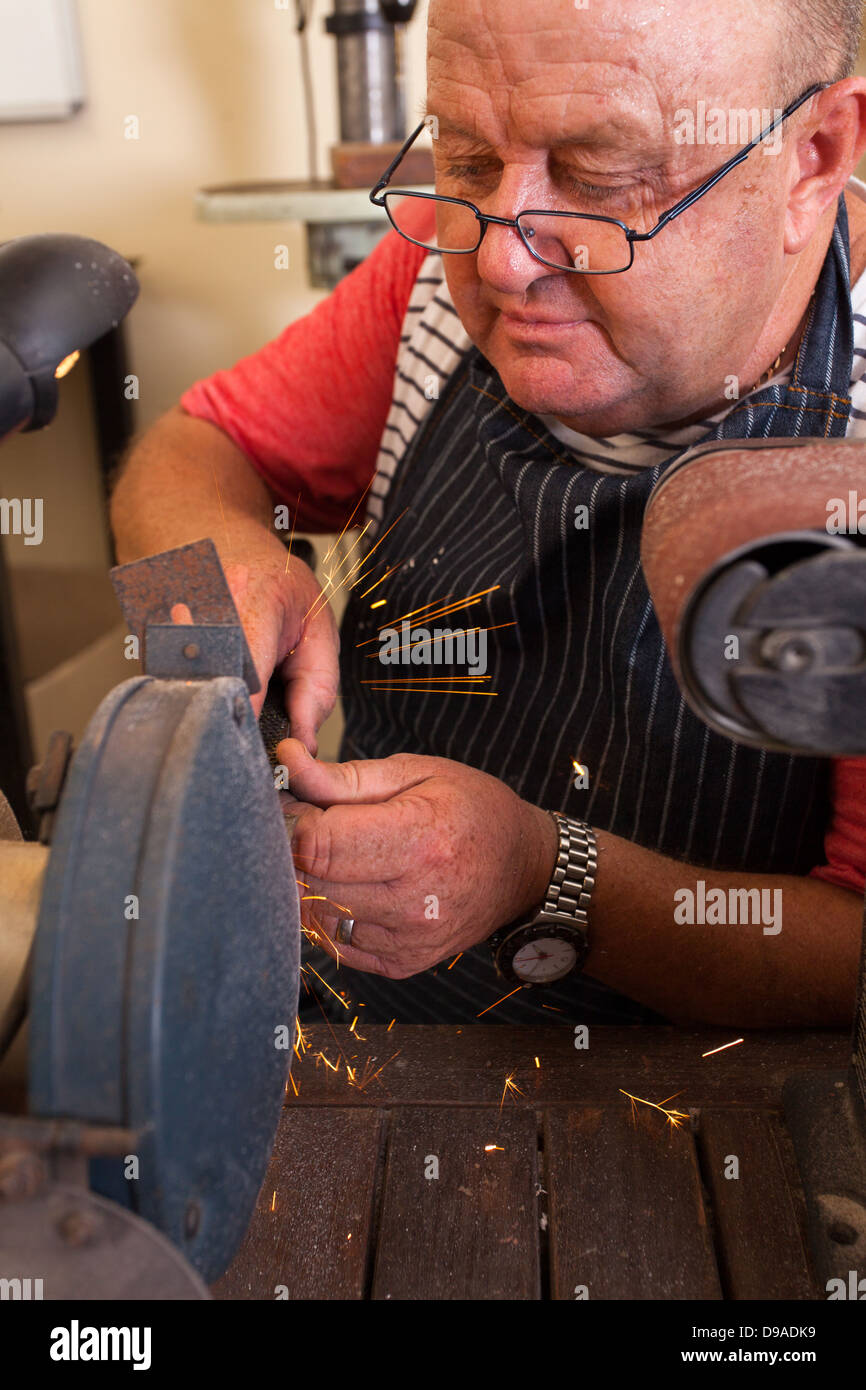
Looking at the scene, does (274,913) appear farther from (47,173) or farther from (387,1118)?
(47,173)

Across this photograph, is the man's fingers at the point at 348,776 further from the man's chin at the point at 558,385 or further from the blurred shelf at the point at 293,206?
the blurred shelf at the point at 293,206

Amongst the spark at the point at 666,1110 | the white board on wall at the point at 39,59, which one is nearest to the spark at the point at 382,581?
the spark at the point at 666,1110

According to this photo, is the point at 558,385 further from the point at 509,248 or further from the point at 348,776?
the point at 348,776

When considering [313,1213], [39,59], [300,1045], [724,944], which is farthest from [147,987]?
[39,59]

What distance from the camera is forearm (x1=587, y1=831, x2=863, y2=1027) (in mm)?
1006

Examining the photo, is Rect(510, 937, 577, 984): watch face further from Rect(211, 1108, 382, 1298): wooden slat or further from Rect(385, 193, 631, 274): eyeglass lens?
Rect(385, 193, 631, 274): eyeglass lens

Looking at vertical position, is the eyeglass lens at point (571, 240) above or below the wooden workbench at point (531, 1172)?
above

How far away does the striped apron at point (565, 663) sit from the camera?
1064 millimetres

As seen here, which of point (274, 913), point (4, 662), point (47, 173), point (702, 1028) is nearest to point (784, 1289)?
point (702, 1028)

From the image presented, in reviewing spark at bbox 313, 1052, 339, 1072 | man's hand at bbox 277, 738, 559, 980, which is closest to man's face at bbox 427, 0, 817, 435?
man's hand at bbox 277, 738, 559, 980

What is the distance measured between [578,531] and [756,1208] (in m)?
0.60

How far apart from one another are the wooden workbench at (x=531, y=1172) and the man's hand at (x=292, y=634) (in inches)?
10.3

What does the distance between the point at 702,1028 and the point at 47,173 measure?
226 centimetres

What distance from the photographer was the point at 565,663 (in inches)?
46.5
